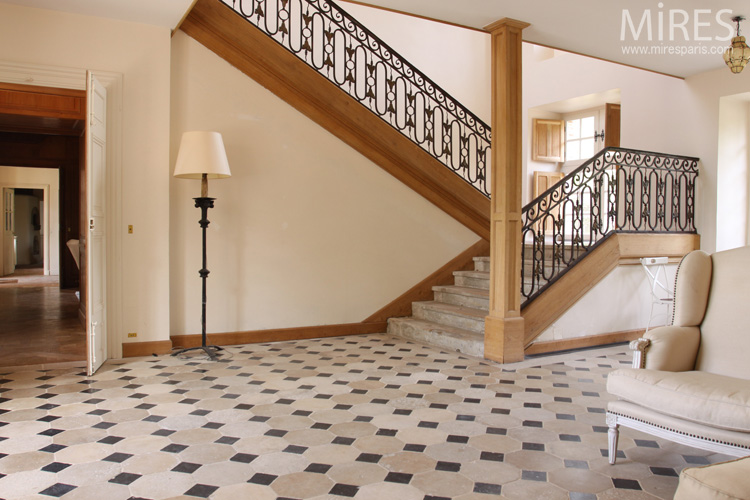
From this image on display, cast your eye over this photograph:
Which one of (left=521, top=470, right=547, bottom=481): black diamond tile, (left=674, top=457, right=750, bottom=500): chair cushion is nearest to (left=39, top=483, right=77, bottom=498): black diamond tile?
(left=521, top=470, right=547, bottom=481): black diamond tile

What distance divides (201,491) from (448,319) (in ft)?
13.6

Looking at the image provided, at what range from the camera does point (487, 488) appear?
8.90 ft

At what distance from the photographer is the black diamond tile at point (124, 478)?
2.76 m

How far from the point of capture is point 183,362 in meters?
5.22

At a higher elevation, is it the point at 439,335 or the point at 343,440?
the point at 439,335

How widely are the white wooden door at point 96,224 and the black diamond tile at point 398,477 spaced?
10.3 feet

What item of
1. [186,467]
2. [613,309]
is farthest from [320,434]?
[613,309]

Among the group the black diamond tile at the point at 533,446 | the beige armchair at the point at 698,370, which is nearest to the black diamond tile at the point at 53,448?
the black diamond tile at the point at 533,446

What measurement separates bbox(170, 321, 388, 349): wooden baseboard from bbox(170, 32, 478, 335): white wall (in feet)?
0.24

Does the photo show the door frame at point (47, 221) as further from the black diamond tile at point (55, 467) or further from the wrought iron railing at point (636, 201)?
the black diamond tile at point (55, 467)

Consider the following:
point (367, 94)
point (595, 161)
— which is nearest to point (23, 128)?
point (367, 94)

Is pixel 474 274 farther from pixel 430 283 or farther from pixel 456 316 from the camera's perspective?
pixel 456 316

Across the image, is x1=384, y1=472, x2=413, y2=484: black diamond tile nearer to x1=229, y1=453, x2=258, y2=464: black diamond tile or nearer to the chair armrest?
x1=229, y1=453, x2=258, y2=464: black diamond tile

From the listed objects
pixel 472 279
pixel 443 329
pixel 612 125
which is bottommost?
pixel 443 329
